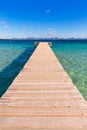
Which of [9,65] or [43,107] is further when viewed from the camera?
[9,65]

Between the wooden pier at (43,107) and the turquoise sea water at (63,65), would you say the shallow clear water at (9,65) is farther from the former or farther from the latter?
the wooden pier at (43,107)

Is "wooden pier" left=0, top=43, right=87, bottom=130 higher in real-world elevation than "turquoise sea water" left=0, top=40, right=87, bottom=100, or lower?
higher

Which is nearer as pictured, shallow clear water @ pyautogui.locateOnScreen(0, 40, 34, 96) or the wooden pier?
the wooden pier

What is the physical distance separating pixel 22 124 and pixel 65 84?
252 centimetres

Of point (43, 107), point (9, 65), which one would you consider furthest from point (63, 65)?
point (43, 107)

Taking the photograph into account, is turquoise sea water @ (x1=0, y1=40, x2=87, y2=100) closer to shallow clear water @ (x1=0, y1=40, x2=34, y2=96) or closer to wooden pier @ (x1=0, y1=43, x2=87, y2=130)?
shallow clear water @ (x1=0, y1=40, x2=34, y2=96)

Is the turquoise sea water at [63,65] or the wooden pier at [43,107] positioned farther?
the turquoise sea water at [63,65]

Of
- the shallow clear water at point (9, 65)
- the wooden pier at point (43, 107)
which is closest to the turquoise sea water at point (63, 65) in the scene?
the shallow clear water at point (9, 65)

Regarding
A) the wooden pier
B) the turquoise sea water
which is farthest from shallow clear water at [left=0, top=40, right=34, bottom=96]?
the wooden pier

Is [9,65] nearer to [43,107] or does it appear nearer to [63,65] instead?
[63,65]

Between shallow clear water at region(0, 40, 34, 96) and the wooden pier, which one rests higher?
the wooden pier

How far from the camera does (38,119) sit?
3109mm

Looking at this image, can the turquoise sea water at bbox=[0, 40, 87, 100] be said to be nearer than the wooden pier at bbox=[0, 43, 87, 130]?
No

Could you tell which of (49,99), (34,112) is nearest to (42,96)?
(49,99)
